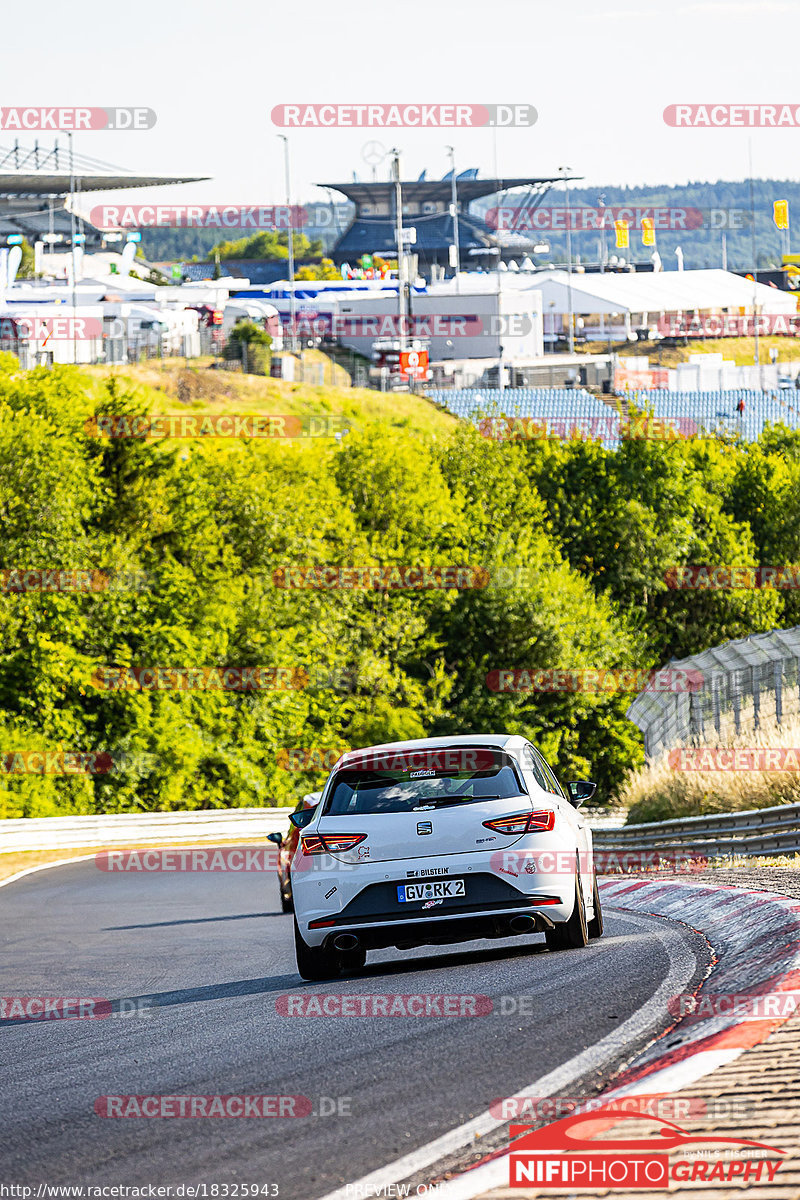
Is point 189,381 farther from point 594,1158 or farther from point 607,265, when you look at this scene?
point 607,265

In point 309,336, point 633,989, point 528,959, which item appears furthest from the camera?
point 309,336

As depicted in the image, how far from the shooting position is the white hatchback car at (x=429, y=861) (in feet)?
30.8

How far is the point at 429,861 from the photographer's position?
941 centimetres

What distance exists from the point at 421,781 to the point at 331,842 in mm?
689

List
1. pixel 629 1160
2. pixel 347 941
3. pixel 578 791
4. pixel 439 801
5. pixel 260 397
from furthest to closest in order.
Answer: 1. pixel 260 397
2. pixel 578 791
3. pixel 439 801
4. pixel 347 941
5. pixel 629 1160

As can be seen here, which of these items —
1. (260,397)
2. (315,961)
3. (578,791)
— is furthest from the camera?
(260,397)

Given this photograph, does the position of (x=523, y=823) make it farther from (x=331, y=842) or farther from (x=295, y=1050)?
(x=295, y=1050)

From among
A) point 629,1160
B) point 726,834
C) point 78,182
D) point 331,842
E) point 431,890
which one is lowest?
point 726,834

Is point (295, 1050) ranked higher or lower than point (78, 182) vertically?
lower

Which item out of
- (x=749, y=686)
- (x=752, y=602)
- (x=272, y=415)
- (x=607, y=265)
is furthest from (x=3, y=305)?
(x=607, y=265)

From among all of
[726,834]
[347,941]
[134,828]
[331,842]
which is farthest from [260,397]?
[347,941]

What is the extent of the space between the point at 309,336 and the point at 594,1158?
105331mm

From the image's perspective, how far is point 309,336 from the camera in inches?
4254

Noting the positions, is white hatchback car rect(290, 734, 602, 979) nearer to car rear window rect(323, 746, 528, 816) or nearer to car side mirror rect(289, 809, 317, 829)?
car rear window rect(323, 746, 528, 816)
